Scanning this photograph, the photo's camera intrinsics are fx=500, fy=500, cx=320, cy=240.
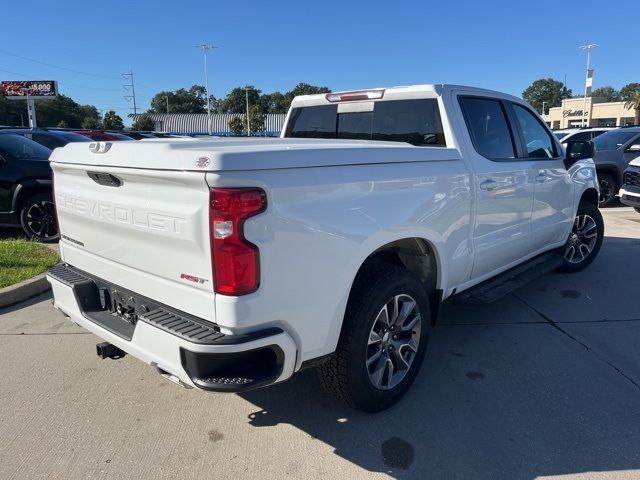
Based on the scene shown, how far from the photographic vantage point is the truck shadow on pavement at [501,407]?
8.77ft

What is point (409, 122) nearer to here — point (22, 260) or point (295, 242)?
point (295, 242)

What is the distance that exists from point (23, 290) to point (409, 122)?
4.14 metres

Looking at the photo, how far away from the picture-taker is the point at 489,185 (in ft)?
12.2

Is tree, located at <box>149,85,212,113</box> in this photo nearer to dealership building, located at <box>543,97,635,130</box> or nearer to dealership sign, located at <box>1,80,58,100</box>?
dealership sign, located at <box>1,80,58,100</box>

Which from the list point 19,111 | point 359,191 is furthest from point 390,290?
point 19,111

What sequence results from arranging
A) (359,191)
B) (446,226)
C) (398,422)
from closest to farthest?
(359,191), (398,422), (446,226)

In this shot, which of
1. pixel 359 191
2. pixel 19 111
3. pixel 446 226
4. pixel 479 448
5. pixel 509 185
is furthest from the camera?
pixel 19 111

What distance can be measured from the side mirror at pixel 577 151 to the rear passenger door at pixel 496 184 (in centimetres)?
99

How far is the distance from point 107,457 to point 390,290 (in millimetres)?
1789

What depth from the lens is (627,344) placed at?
4051mm

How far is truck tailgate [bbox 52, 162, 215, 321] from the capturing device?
2.19 m

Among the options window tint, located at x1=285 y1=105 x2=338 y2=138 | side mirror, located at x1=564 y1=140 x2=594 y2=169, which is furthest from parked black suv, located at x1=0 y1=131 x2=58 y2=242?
side mirror, located at x1=564 y1=140 x2=594 y2=169

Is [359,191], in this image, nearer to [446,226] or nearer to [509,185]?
[446,226]

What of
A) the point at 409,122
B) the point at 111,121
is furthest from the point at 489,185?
the point at 111,121
